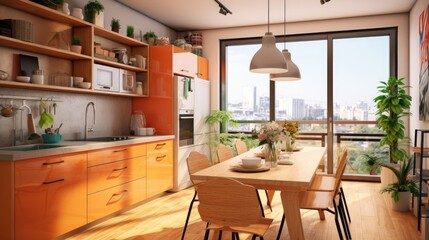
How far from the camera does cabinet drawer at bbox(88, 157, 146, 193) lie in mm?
3740

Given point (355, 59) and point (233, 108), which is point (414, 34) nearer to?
point (355, 59)

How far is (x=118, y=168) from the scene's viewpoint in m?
4.14

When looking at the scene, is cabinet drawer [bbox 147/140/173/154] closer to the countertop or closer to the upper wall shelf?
the countertop

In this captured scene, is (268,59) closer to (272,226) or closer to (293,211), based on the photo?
(293,211)

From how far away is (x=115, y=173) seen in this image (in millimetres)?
4094

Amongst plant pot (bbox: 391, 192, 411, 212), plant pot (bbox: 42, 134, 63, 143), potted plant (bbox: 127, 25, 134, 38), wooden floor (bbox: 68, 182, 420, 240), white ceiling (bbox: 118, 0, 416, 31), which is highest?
white ceiling (bbox: 118, 0, 416, 31)

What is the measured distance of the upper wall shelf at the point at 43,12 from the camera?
3.42 metres

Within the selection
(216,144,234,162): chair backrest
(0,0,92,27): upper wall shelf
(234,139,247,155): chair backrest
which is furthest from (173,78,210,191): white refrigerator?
(0,0,92,27): upper wall shelf

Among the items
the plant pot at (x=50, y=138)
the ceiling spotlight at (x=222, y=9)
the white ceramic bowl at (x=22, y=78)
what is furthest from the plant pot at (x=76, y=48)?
the ceiling spotlight at (x=222, y=9)

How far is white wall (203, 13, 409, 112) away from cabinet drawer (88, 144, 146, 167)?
261cm

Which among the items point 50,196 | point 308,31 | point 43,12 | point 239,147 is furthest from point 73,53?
point 308,31

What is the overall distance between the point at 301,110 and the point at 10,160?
195 inches

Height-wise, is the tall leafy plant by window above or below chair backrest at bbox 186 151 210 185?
above

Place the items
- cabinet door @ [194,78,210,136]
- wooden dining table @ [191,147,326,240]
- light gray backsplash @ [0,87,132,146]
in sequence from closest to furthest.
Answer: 1. wooden dining table @ [191,147,326,240]
2. light gray backsplash @ [0,87,132,146]
3. cabinet door @ [194,78,210,136]
